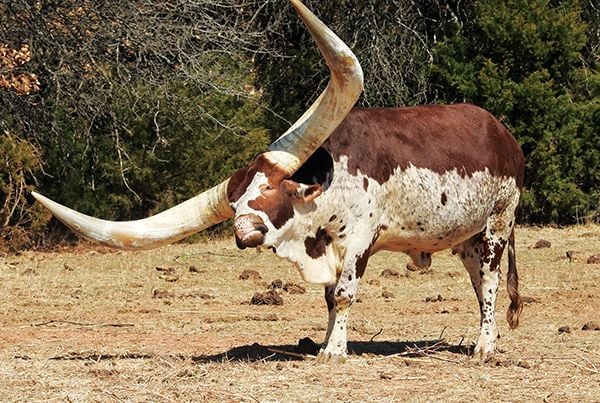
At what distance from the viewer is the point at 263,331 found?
35.2ft

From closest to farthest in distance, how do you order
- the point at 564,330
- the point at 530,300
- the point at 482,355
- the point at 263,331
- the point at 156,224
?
the point at 156,224 < the point at 482,355 < the point at 564,330 < the point at 263,331 < the point at 530,300

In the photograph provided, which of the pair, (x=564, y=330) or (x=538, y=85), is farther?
(x=538, y=85)

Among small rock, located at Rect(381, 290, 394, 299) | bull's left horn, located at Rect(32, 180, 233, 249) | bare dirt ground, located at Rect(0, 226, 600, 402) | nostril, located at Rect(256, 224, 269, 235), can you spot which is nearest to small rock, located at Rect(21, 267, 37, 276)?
bare dirt ground, located at Rect(0, 226, 600, 402)

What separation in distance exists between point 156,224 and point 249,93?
11982 mm

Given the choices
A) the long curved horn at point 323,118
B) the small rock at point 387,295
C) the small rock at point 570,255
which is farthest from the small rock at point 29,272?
the long curved horn at point 323,118

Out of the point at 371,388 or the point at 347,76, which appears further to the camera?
the point at 347,76

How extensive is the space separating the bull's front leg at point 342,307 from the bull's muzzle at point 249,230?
0.66 metres

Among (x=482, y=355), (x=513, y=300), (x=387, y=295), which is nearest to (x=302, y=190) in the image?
(x=482, y=355)

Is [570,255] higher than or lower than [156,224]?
lower

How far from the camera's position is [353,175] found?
8.27 metres

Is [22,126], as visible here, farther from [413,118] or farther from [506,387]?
[506,387]

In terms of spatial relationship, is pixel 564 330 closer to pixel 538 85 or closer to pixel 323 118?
pixel 323 118

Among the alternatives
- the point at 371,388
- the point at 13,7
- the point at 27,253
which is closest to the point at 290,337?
the point at 371,388

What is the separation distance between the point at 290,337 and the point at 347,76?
3031mm
